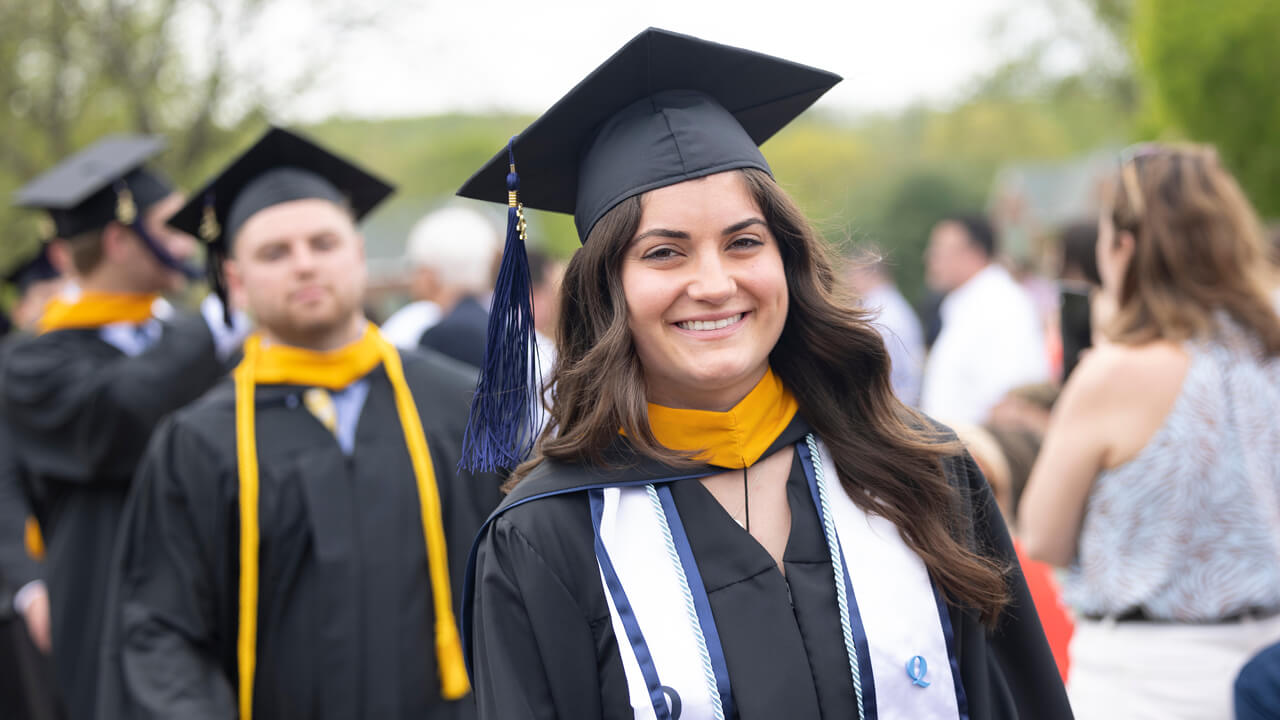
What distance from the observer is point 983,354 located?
634cm

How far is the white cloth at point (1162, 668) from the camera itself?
2.62 meters

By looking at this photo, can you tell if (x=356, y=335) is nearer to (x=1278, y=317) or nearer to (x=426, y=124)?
(x=1278, y=317)

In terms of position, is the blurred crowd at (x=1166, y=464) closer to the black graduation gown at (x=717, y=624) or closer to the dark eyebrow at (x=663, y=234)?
the black graduation gown at (x=717, y=624)

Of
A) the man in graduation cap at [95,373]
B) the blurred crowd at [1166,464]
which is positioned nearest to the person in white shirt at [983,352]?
the blurred crowd at [1166,464]

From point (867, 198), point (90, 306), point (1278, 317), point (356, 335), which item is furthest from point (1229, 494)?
point (867, 198)

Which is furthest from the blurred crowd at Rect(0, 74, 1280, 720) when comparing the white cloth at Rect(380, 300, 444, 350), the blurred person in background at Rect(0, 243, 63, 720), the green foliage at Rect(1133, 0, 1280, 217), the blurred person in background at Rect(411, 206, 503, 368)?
the green foliage at Rect(1133, 0, 1280, 217)

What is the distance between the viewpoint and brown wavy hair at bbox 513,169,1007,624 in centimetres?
190

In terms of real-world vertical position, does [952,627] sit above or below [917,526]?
below

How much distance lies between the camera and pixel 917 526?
190 cm

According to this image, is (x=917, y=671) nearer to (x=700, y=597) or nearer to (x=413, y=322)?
(x=700, y=597)

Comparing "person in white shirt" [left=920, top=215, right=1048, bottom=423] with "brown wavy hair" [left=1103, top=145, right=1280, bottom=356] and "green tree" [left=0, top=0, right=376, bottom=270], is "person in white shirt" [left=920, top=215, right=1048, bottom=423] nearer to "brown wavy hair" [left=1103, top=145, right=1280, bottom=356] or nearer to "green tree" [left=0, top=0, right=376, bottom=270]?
"brown wavy hair" [left=1103, top=145, right=1280, bottom=356]

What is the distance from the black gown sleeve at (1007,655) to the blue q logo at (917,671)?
0.15 m

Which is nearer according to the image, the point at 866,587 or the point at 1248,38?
the point at 866,587

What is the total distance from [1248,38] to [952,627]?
969cm
